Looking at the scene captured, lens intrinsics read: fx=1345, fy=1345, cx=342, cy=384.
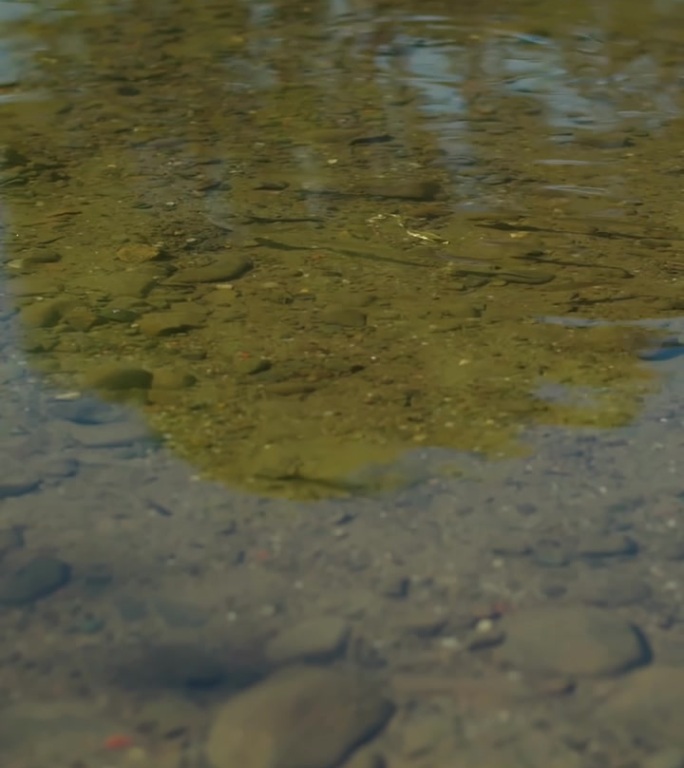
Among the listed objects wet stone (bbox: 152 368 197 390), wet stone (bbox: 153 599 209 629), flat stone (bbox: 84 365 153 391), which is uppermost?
flat stone (bbox: 84 365 153 391)

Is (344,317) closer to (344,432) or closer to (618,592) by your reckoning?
(344,432)

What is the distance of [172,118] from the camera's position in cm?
500

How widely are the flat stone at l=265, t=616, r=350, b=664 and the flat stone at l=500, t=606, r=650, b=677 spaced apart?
245 mm

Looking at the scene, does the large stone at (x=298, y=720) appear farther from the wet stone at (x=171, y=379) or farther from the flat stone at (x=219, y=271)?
the flat stone at (x=219, y=271)

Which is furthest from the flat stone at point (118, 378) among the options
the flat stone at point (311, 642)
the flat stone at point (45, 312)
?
the flat stone at point (311, 642)

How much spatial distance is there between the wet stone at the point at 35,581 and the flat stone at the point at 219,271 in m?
1.29

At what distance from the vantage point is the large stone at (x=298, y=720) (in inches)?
70.1

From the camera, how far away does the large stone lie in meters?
1.78

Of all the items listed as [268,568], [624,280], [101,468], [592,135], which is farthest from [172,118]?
[268,568]

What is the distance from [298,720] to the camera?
6.03 feet

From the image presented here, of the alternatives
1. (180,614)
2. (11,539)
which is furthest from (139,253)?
(180,614)

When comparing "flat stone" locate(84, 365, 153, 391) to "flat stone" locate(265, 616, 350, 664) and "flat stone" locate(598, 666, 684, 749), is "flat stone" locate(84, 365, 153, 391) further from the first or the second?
"flat stone" locate(598, 666, 684, 749)

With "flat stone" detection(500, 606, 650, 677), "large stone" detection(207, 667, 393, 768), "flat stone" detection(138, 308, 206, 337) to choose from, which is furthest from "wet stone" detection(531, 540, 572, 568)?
"flat stone" detection(138, 308, 206, 337)

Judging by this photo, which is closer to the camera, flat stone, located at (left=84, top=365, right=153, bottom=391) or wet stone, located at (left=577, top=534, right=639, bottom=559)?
wet stone, located at (left=577, top=534, right=639, bottom=559)
